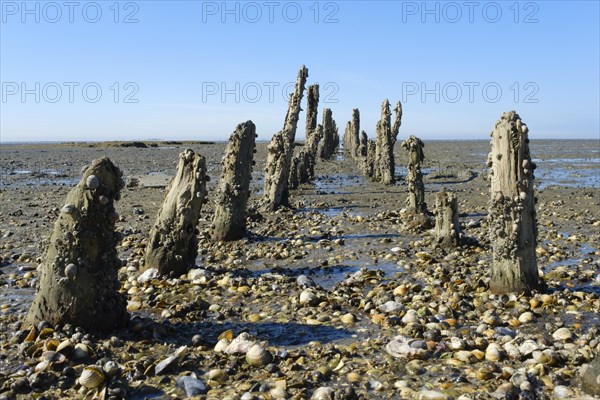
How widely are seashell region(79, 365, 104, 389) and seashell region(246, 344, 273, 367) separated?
1.42m

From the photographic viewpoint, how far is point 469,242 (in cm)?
1135

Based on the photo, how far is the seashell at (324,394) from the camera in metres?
4.73

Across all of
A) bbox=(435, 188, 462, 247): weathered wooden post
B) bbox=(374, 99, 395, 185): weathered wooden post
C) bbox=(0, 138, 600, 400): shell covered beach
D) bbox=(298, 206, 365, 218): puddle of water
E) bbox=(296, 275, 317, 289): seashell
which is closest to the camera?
bbox=(0, 138, 600, 400): shell covered beach

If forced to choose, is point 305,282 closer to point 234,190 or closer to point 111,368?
point 111,368

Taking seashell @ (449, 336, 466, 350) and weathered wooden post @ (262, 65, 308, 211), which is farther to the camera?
weathered wooden post @ (262, 65, 308, 211)

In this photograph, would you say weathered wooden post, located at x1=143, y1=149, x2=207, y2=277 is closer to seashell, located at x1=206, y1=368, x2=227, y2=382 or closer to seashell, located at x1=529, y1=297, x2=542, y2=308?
seashell, located at x1=206, y1=368, x2=227, y2=382

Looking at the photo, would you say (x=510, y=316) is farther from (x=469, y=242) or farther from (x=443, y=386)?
(x=469, y=242)

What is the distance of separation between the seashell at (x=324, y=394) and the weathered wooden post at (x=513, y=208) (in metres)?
3.98

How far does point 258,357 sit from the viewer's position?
18.1 ft

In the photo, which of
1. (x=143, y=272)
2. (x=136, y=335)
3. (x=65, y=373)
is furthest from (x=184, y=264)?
(x=65, y=373)

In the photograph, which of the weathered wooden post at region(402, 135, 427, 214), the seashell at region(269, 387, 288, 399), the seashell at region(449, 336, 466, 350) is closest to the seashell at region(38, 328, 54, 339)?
the seashell at region(269, 387, 288, 399)

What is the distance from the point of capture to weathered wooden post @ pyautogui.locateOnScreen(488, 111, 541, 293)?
7.65 metres

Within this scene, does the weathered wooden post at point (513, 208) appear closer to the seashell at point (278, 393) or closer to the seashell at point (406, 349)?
the seashell at point (406, 349)

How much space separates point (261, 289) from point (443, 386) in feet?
12.9
